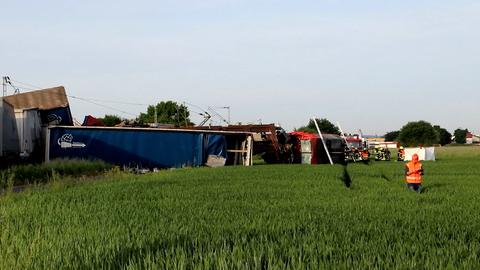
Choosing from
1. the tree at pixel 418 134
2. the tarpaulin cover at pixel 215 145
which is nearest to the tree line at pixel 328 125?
the tree at pixel 418 134

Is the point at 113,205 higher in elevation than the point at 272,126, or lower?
lower

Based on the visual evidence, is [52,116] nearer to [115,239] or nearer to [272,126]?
[272,126]

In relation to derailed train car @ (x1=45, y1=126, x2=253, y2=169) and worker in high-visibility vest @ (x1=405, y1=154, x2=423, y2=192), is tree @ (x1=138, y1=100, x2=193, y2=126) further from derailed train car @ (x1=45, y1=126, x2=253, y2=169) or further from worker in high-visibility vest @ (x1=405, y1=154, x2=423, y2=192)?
worker in high-visibility vest @ (x1=405, y1=154, x2=423, y2=192)

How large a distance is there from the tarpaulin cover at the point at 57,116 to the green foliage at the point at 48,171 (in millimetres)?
5199

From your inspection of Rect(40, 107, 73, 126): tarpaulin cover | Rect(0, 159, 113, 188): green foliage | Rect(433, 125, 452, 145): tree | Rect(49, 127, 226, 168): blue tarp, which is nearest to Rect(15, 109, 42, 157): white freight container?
Rect(40, 107, 73, 126): tarpaulin cover

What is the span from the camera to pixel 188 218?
372 inches

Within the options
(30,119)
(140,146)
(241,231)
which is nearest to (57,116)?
(30,119)

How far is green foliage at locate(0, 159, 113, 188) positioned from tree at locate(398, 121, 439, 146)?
376 ft

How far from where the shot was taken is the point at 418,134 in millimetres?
139125

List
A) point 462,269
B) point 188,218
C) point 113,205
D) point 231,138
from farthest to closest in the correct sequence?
point 231,138, point 113,205, point 188,218, point 462,269

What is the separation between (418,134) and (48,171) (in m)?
124

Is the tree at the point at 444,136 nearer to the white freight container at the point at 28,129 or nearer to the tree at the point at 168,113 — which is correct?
the tree at the point at 168,113

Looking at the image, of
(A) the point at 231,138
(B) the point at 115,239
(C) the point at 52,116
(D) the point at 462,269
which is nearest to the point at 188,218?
(B) the point at 115,239

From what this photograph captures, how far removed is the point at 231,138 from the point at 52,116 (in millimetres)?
12459
